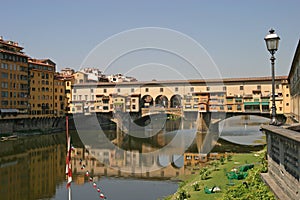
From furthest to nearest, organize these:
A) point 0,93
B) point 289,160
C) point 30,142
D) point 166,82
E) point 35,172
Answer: point 166,82 → point 0,93 → point 30,142 → point 35,172 → point 289,160

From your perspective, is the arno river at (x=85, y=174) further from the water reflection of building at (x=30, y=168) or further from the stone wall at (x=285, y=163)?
the stone wall at (x=285, y=163)

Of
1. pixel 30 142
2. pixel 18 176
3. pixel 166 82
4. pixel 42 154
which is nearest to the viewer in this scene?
pixel 18 176

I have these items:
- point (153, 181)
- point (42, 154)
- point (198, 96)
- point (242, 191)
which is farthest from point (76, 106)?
point (242, 191)

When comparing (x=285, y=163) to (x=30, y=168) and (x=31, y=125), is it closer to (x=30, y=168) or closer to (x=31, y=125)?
(x=30, y=168)

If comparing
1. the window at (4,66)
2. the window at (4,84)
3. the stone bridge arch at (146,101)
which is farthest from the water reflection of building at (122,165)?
the stone bridge arch at (146,101)

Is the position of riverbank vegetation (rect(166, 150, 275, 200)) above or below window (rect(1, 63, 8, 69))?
below

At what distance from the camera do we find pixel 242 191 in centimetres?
811

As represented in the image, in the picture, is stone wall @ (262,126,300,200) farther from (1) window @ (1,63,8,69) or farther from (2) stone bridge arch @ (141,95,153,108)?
(2) stone bridge arch @ (141,95,153,108)

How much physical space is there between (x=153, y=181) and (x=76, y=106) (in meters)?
37.7

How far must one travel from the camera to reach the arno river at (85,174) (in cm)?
1614

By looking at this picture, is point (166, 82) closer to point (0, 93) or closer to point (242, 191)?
point (0, 93)

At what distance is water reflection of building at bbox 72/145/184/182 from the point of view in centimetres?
2047

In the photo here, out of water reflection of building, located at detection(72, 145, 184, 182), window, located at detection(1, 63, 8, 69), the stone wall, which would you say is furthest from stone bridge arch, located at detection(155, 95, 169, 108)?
the stone wall

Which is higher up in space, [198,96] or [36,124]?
[198,96]
